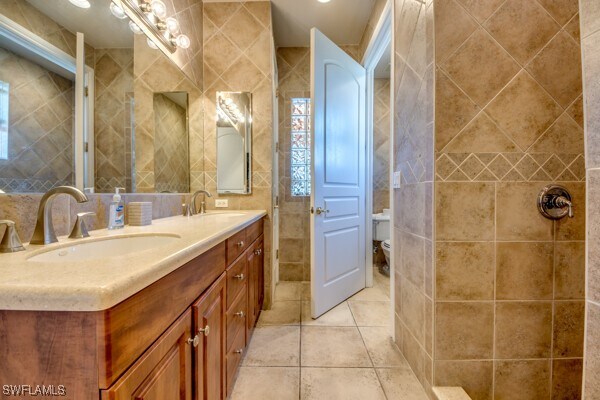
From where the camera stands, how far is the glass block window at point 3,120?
2.49 ft

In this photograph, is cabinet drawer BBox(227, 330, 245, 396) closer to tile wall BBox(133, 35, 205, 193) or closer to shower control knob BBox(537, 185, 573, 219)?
tile wall BBox(133, 35, 205, 193)

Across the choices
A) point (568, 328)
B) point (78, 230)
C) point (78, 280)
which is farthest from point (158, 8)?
point (568, 328)

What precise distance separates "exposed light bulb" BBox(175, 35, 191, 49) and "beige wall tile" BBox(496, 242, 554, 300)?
223 centimetres

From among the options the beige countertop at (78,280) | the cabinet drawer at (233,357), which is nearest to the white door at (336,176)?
the cabinet drawer at (233,357)

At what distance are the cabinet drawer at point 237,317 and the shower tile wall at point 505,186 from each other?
932 millimetres

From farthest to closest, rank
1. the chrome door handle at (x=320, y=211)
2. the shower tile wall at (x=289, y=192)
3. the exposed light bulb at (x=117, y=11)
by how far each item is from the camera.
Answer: the shower tile wall at (x=289, y=192)
the chrome door handle at (x=320, y=211)
the exposed light bulb at (x=117, y=11)

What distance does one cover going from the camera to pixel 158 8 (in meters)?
1.56

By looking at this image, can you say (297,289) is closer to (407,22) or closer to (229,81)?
(229,81)

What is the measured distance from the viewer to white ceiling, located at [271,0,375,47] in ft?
7.39

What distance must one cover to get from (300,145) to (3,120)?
7.34 feet

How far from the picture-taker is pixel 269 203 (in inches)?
87.6

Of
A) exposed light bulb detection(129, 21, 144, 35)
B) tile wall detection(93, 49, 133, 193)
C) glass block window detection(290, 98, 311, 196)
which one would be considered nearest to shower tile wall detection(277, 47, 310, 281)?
glass block window detection(290, 98, 311, 196)

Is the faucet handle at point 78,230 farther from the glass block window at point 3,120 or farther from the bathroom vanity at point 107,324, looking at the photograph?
the glass block window at point 3,120

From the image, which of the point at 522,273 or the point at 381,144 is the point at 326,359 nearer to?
the point at 522,273
